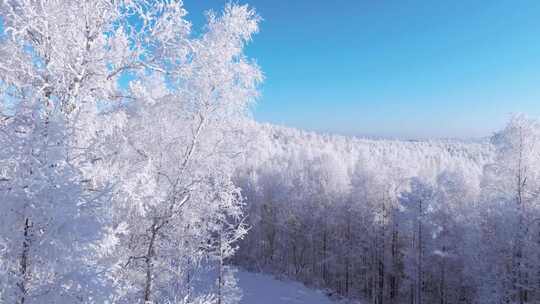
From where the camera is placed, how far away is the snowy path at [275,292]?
2231 cm

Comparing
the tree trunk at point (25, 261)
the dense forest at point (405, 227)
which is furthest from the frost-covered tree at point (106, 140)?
the dense forest at point (405, 227)

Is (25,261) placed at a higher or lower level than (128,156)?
lower

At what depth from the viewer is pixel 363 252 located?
3466cm

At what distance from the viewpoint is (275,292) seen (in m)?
24.1

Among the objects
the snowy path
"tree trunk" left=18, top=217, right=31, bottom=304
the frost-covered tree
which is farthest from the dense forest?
"tree trunk" left=18, top=217, right=31, bottom=304

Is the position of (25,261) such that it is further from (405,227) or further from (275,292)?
(405,227)

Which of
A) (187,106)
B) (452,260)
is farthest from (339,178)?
(187,106)

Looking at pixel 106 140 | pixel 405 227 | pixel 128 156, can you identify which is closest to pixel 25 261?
pixel 106 140

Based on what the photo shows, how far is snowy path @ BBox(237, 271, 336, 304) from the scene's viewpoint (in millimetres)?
22312

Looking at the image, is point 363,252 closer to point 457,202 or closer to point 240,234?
point 457,202

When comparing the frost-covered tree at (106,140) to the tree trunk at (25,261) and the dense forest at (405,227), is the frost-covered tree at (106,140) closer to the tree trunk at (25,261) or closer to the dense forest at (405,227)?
the tree trunk at (25,261)

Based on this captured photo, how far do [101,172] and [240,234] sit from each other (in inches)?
209

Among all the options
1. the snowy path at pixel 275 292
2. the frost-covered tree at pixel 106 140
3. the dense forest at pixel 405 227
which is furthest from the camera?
the snowy path at pixel 275 292

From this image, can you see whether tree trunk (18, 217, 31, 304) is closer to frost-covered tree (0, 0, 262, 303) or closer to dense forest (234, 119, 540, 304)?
frost-covered tree (0, 0, 262, 303)
